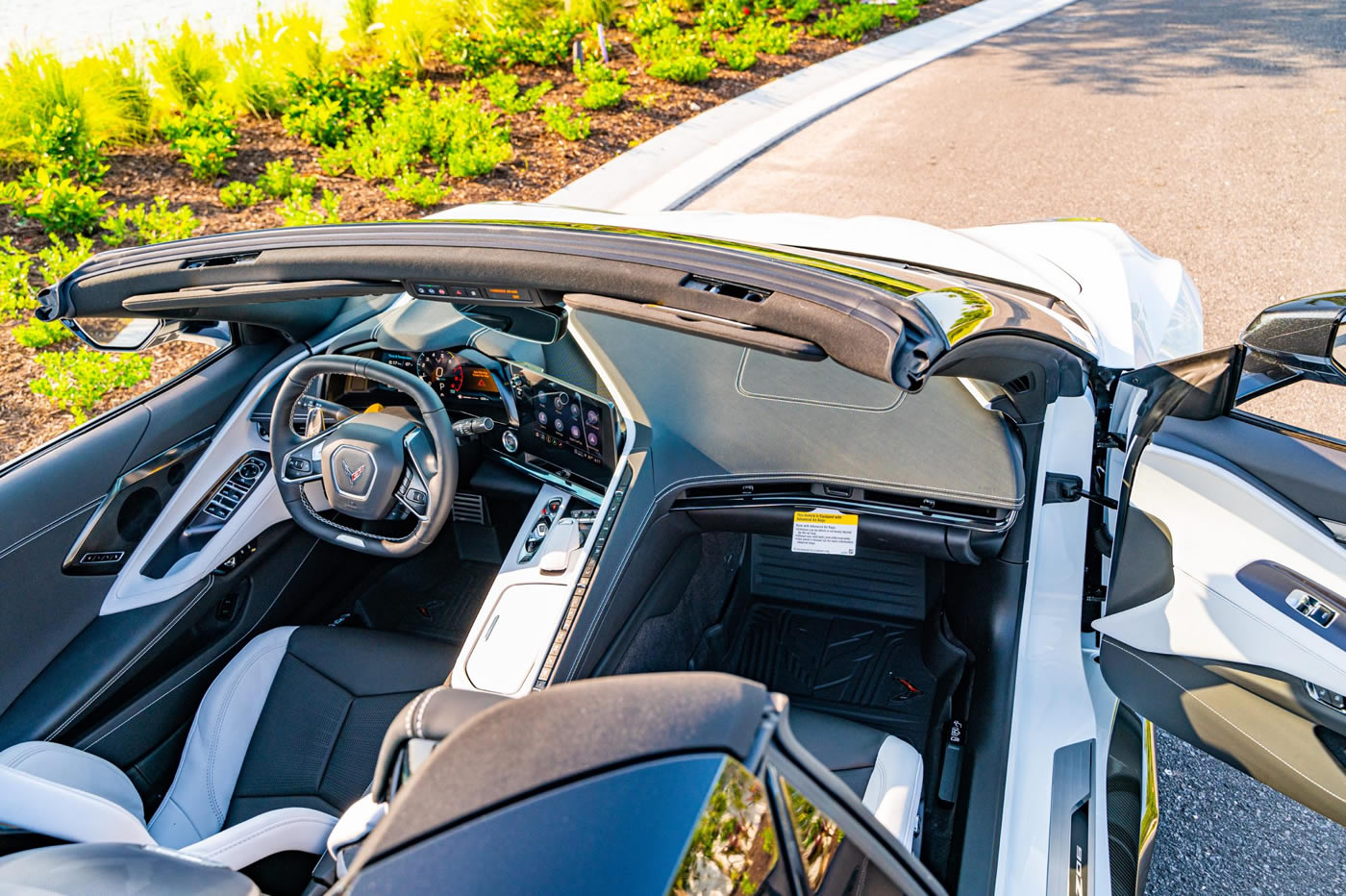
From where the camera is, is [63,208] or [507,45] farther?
[507,45]

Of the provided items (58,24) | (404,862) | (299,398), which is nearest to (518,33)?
(58,24)

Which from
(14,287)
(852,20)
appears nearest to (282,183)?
(14,287)

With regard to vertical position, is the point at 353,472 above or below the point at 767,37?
below

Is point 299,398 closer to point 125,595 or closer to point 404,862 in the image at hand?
point 125,595

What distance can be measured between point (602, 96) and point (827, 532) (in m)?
6.31

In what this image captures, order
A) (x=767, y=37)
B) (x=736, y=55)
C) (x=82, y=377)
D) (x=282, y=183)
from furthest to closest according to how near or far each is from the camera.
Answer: (x=767, y=37) < (x=736, y=55) < (x=282, y=183) < (x=82, y=377)

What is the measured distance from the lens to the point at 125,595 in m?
2.76

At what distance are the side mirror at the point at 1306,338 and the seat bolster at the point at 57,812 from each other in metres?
2.40

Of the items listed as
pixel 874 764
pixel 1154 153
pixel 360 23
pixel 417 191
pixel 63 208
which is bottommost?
pixel 1154 153

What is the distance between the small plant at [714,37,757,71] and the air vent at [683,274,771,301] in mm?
7640

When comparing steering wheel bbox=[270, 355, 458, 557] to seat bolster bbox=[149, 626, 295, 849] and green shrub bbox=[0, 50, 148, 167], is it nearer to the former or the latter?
seat bolster bbox=[149, 626, 295, 849]

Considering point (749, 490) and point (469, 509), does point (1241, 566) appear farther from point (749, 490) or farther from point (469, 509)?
point (469, 509)

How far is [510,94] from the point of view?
7766mm

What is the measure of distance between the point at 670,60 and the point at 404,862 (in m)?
8.64
